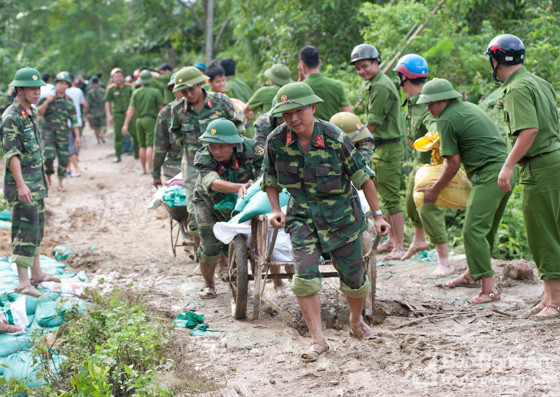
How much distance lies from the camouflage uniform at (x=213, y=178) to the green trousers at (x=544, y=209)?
8.05ft

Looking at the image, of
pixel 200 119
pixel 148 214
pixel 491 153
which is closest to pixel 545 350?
pixel 491 153

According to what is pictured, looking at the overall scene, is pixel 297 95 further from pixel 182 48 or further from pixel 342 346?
pixel 182 48

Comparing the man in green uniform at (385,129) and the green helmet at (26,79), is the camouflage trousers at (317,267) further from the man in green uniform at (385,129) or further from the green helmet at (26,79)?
the green helmet at (26,79)

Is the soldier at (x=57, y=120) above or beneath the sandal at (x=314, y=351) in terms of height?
above

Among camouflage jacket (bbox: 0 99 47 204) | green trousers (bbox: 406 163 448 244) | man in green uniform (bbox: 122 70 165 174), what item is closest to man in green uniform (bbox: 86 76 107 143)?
man in green uniform (bbox: 122 70 165 174)

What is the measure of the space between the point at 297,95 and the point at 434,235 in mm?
3075

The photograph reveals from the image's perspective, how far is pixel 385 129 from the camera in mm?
7879

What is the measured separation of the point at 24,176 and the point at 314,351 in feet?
12.7

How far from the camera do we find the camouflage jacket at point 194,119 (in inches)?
281

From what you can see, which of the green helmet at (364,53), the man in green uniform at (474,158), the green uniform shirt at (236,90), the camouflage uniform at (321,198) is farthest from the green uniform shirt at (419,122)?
the green uniform shirt at (236,90)

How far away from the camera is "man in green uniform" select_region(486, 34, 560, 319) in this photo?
5.04 m

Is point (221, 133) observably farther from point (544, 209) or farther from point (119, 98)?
point (119, 98)

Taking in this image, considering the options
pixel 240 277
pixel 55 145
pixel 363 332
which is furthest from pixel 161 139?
pixel 55 145

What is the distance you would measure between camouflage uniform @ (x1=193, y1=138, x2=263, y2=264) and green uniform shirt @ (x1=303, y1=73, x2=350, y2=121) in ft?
5.50
